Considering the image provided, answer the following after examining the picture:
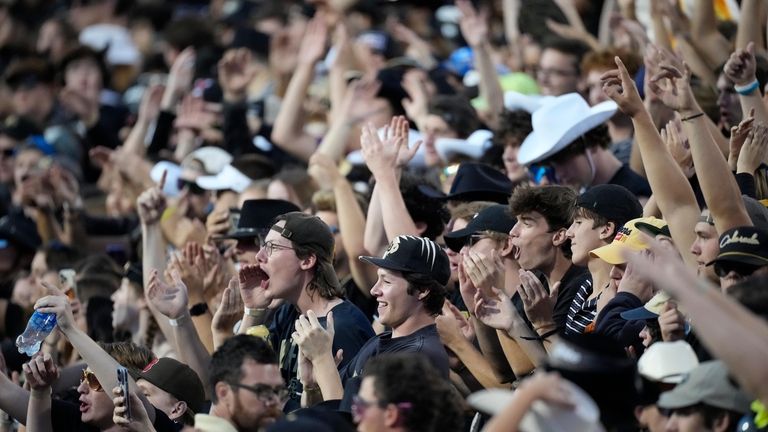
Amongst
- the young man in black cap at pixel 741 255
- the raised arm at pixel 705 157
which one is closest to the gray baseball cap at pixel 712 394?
the young man in black cap at pixel 741 255

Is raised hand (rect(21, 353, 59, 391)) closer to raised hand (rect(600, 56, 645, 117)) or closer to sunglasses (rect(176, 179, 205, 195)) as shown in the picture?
raised hand (rect(600, 56, 645, 117))

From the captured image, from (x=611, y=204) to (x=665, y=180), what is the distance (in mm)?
395

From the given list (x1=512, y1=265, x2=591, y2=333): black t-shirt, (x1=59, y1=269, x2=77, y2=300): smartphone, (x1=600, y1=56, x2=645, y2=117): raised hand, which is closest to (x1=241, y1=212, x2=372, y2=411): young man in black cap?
(x1=512, y1=265, x2=591, y2=333): black t-shirt

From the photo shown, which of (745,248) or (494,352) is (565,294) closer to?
(494,352)

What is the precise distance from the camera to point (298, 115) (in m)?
12.0

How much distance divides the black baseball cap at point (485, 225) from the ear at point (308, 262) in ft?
2.39

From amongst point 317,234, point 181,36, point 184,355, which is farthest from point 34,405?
point 181,36

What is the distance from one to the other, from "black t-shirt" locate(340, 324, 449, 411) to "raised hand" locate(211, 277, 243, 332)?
1.18m

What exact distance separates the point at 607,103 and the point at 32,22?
511 inches

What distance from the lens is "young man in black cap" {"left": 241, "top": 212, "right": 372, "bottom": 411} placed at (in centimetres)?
757

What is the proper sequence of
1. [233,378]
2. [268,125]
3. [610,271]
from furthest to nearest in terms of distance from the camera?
1. [268,125]
2. [610,271]
3. [233,378]

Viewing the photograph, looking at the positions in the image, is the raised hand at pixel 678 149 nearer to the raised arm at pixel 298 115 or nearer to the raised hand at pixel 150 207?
the raised hand at pixel 150 207

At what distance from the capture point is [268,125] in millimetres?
13750

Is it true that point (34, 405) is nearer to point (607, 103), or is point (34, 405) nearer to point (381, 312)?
point (381, 312)
